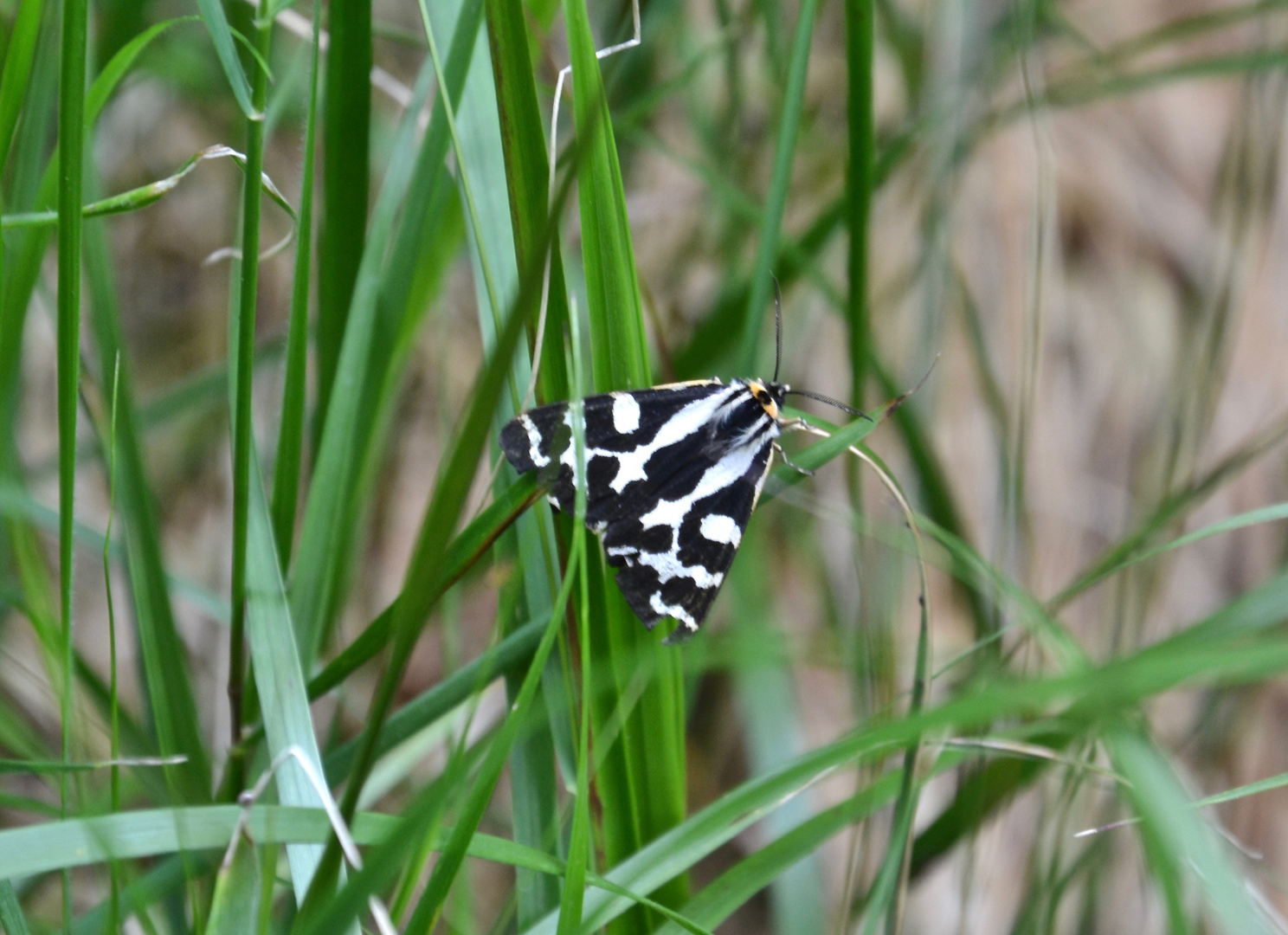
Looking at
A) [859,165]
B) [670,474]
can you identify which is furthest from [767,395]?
[859,165]

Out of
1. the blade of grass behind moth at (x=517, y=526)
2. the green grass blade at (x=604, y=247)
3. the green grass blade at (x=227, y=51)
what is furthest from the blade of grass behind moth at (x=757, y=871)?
the green grass blade at (x=227, y=51)

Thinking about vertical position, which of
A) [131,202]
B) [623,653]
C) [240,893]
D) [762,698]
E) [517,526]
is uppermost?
[131,202]

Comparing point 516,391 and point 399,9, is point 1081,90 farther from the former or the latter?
point 399,9

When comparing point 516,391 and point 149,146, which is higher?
point 149,146

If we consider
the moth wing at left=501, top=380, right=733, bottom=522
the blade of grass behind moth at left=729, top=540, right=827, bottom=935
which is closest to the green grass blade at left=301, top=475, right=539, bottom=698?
the moth wing at left=501, top=380, right=733, bottom=522

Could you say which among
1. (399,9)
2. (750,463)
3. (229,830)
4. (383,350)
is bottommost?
(229,830)

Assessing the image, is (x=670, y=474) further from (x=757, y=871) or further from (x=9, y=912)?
(x=9, y=912)

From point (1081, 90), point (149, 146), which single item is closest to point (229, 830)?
point (1081, 90)
